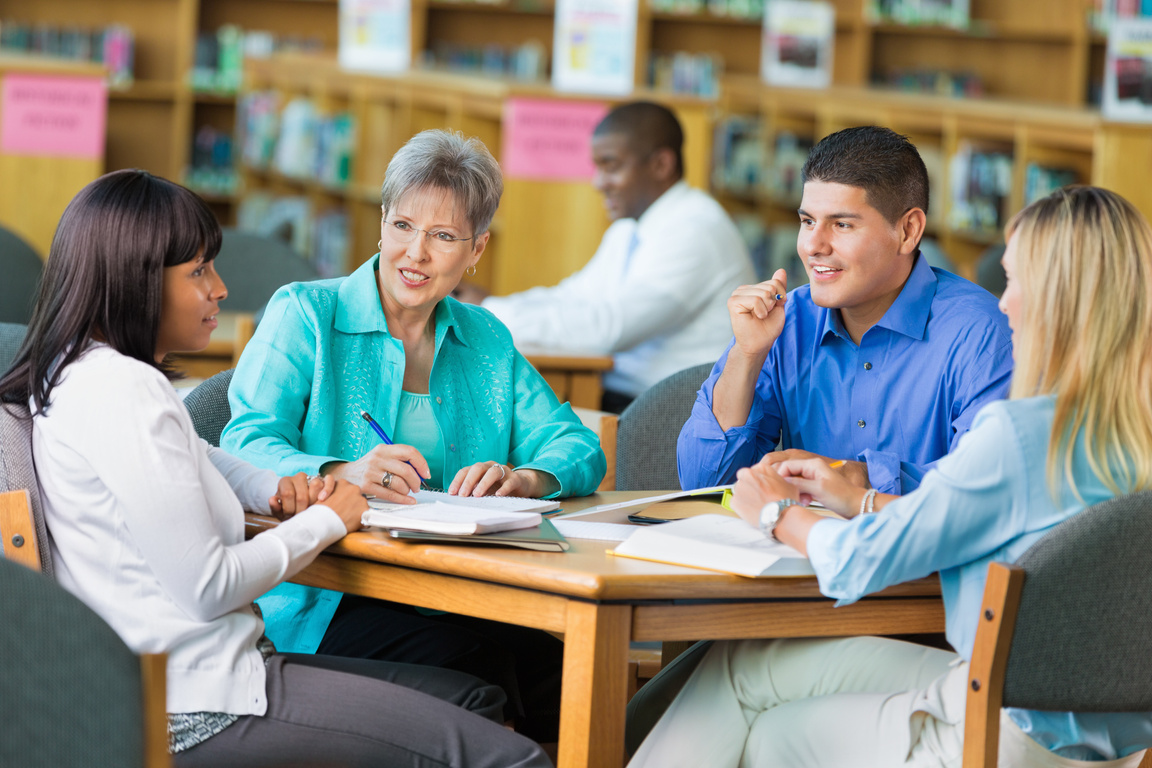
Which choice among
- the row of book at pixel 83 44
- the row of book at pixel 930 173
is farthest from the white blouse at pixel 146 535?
the row of book at pixel 83 44

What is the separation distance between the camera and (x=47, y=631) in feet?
4.00

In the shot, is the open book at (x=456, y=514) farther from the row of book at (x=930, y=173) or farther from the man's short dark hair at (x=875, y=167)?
the row of book at (x=930, y=173)

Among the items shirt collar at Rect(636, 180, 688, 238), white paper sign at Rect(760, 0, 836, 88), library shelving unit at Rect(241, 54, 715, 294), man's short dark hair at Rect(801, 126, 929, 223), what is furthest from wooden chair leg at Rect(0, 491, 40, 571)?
white paper sign at Rect(760, 0, 836, 88)

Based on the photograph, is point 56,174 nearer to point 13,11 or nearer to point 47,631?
point 13,11

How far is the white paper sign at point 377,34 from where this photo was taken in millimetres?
6203

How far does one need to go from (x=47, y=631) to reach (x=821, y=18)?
614 centimetres

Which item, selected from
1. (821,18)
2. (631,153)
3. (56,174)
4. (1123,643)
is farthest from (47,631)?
(821,18)

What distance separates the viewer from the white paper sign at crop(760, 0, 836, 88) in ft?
22.3

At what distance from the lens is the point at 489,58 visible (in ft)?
25.6

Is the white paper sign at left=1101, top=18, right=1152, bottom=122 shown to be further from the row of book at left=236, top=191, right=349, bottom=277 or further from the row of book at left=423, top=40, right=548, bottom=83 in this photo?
the row of book at left=423, top=40, right=548, bottom=83

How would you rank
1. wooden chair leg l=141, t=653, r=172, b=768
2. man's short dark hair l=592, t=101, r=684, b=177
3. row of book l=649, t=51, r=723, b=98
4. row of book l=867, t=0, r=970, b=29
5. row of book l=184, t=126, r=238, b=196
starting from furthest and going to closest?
row of book l=184, t=126, r=238, b=196
row of book l=649, t=51, r=723, b=98
row of book l=867, t=0, r=970, b=29
man's short dark hair l=592, t=101, r=684, b=177
wooden chair leg l=141, t=653, r=172, b=768

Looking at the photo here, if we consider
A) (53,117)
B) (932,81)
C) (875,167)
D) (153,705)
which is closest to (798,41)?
(932,81)

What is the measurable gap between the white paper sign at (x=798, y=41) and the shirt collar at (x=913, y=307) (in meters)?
4.80

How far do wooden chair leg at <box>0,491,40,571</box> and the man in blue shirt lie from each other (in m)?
1.07
